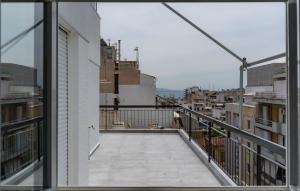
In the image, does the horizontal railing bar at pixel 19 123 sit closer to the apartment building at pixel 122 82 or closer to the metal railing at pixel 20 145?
the metal railing at pixel 20 145

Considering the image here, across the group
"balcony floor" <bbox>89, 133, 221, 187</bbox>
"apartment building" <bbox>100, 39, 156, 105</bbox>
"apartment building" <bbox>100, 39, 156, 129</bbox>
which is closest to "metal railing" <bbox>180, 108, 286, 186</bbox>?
"balcony floor" <bbox>89, 133, 221, 187</bbox>

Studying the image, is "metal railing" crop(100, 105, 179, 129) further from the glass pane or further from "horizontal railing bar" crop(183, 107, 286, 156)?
the glass pane

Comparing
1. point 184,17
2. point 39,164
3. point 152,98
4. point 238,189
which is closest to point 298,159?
point 238,189

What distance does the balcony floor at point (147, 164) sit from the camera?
532 cm

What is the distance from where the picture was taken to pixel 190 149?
25.3 ft

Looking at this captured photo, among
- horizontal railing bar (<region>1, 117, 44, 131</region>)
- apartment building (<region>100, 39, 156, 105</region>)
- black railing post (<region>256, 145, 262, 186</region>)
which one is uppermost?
apartment building (<region>100, 39, 156, 105</region>)

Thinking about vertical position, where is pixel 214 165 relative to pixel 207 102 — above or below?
below

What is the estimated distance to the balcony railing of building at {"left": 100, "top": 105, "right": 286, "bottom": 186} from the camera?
3562 millimetres

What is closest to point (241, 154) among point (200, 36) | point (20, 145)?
point (200, 36)

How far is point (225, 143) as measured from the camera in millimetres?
5465

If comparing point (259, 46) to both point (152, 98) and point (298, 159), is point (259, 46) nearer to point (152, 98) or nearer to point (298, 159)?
point (298, 159)

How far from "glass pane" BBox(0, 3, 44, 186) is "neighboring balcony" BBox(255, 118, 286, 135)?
6.31ft

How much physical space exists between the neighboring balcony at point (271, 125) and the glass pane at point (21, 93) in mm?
1923

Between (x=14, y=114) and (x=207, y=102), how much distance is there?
5626 mm
